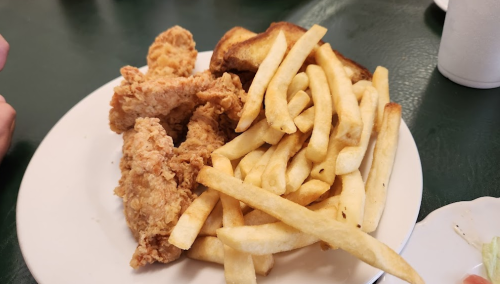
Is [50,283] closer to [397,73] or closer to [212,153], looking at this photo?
[212,153]

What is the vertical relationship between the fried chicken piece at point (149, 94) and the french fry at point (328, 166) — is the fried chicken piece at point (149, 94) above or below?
above

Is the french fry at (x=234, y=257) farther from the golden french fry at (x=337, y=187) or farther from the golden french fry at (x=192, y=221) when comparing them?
the golden french fry at (x=337, y=187)

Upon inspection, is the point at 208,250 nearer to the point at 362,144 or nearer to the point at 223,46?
the point at 362,144

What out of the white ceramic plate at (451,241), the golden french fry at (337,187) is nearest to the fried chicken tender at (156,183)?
the golden french fry at (337,187)

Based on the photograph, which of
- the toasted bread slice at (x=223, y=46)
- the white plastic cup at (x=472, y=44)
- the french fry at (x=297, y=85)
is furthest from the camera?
the white plastic cup at (x=472, y=44)

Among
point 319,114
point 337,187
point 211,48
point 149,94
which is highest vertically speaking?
point 149,94

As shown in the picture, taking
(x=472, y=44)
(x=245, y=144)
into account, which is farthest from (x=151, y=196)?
(x=472, y=44)
